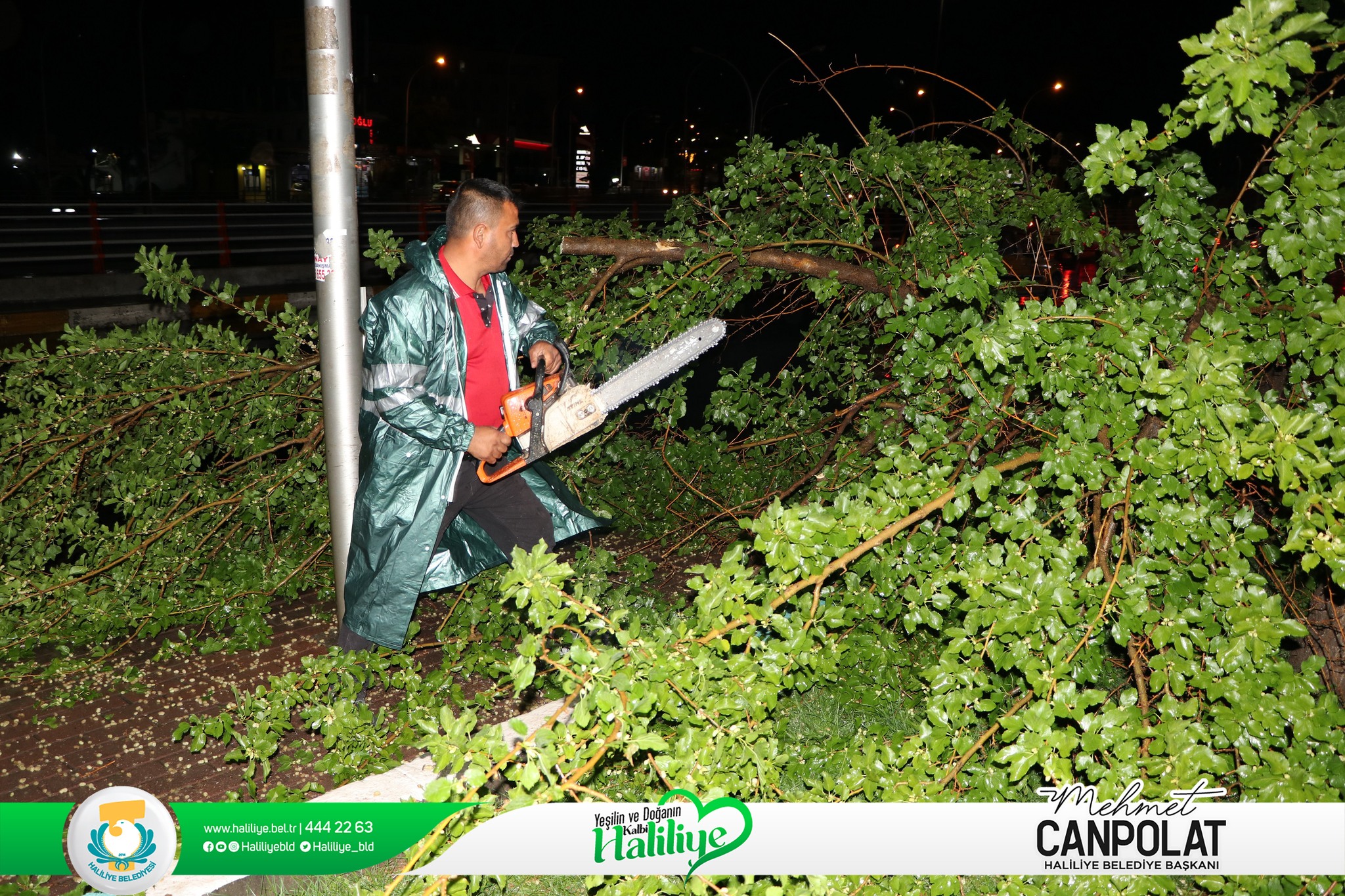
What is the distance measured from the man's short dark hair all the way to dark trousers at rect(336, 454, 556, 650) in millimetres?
824

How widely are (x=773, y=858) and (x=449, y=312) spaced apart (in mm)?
2119

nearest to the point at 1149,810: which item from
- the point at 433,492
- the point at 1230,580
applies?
the point at 1230,580

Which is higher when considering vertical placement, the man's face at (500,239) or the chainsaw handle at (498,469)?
the man's face at (500,239)

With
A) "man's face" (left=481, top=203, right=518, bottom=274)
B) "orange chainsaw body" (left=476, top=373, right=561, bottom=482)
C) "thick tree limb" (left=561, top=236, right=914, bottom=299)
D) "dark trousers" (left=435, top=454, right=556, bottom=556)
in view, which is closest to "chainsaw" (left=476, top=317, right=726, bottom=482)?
"orange chainsaw body" (left=476, top=373, right=561, bottom=482)

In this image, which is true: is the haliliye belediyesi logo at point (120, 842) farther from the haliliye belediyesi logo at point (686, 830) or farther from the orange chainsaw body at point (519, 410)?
the orange chainsaw body at point (519, 410)

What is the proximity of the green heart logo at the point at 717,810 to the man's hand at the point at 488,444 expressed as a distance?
5.27ft

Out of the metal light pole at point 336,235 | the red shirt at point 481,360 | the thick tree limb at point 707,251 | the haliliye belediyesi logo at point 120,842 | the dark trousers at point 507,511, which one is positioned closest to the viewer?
the haliliye belediyesi logo at point 120,842

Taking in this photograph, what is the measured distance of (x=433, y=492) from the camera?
10.7 ft

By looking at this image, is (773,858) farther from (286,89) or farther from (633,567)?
(286,89)

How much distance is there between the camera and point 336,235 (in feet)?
10.4

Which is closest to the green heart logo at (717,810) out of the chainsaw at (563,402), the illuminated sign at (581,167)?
the chainsaw at (563,402)

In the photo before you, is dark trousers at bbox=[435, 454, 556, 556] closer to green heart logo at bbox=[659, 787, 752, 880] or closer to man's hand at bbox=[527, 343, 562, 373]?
man's hand at bbox=[527, 343, 562, 373]

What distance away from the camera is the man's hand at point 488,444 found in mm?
3115

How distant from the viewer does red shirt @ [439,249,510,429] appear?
334 cm
